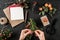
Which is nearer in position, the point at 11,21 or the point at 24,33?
the point at 24,33

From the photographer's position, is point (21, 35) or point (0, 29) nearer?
point (21, 35)

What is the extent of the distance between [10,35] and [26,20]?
164 millimetres

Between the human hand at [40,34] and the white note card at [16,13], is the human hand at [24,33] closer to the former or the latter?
the human hand at [40,34]

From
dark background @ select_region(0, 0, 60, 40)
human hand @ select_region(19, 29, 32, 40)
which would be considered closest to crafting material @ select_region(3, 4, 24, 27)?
dark background @ select_region(0, 0, 60, 40)

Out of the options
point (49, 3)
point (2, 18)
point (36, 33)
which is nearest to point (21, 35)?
point (36, 33)

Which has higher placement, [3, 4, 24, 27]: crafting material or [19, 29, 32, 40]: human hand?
[3, 4, 24, 27]: crafting material

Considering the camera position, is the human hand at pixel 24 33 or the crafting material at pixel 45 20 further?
the crafting material at pixel 45 20

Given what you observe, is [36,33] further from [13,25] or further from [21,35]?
[13,25]

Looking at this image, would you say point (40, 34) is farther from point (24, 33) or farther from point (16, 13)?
point (16, 13)

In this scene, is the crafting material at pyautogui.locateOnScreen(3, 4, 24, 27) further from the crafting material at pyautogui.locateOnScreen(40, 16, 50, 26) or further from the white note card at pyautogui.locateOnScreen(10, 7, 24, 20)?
the crafting material at pyautogui.locateOnScreen(40, 16, 50, 26)

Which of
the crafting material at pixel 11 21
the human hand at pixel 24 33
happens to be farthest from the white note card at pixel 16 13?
the human hand at pixel 24 33

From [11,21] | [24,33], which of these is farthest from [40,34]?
[11,21]

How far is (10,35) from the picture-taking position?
1822 mm

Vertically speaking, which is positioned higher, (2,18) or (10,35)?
(2,18)
